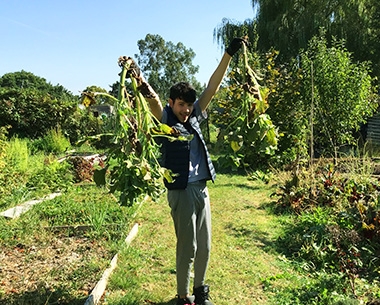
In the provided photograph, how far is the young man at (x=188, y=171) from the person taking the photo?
2.81 m

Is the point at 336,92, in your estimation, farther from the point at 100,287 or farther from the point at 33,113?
the point at 33,113

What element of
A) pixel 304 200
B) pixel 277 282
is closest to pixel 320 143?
pixel 304 200

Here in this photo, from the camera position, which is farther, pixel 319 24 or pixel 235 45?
pixel 319 24

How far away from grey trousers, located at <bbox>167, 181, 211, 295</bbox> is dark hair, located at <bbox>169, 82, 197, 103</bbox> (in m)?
0.63

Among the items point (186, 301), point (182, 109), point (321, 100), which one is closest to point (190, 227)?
point (186, 301)

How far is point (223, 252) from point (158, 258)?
78 cm

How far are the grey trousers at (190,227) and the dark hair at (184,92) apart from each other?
63 centimetres

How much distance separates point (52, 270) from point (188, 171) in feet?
6.10

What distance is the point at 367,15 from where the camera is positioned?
15.6 metres

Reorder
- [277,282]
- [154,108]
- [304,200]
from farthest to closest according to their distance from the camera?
[304,200], [277,282], [154,108]

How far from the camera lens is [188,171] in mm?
2822

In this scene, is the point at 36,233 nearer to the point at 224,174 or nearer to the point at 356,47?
the point at 224,174

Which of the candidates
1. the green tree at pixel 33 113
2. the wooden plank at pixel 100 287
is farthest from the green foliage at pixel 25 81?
the wooden plank at pixel 100 287

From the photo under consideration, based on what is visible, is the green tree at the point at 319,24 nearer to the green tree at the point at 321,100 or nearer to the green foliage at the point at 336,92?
the green tree at the point at 321,100
